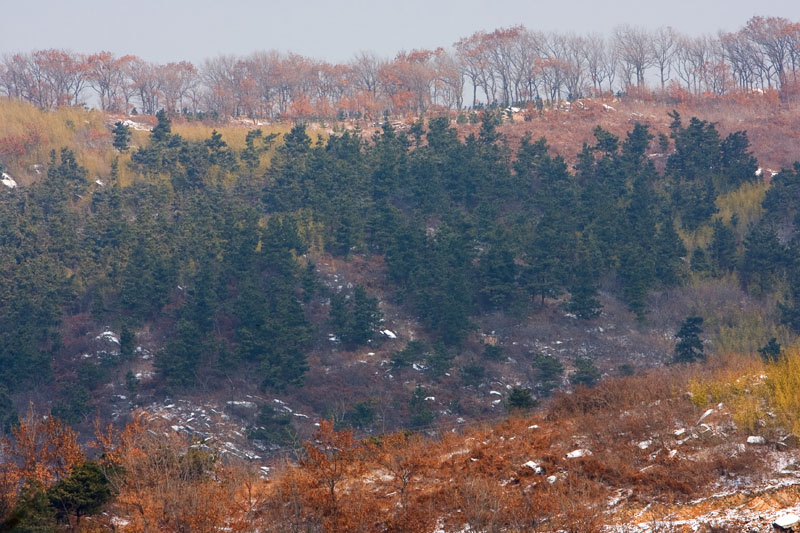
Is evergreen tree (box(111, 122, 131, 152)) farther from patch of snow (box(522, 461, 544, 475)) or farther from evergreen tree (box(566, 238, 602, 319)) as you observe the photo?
patch of snow (box(522, 461, 544, 475))

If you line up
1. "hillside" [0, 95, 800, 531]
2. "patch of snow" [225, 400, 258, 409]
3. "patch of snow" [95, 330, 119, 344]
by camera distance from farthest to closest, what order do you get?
"patch of snow" [95, 330, 119, 344], "patch of snow" [225, 400, 258, 409], "hillside" [0, 95, 800, 531]

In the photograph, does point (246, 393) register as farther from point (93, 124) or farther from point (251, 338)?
point (93, 124)

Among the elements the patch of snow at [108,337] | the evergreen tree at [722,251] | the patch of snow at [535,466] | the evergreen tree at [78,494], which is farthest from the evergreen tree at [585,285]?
the evergreen tree at [78,494]

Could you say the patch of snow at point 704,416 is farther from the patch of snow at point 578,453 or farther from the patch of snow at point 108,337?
the patch of snow at point 108,337

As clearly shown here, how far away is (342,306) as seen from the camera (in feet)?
133

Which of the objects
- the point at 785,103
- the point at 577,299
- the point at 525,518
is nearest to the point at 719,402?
the point at 525,518

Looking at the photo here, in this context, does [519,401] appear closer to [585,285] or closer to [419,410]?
[419,410]

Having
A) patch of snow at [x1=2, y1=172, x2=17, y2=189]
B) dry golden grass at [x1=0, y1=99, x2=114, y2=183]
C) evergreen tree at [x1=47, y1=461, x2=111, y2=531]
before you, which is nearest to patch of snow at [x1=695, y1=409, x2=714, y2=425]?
evergreen tree at [x1=47, y1=461, x2=111, y2=531]

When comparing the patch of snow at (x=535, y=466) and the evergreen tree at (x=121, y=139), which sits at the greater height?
the evergreen tree at (x=121, y=139)

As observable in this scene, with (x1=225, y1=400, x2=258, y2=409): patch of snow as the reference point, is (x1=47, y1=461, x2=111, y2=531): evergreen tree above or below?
above

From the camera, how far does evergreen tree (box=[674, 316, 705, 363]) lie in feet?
120

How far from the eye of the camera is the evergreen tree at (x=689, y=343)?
36.6 metres

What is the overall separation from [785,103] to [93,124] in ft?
182

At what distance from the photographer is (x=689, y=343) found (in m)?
36.8
